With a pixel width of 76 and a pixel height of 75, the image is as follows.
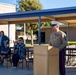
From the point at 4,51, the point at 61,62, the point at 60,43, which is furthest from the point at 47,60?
the point at 4,51

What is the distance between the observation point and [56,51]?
879 cm

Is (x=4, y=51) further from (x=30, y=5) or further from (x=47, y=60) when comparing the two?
(x=30, y=5)

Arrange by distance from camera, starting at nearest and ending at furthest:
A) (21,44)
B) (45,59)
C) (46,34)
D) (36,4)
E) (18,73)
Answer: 1. (45,59)
2. (18,73)
3. (21,44)
4. (46,34)
5. (36,4)

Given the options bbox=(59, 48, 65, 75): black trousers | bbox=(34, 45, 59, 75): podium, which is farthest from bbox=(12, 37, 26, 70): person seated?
bbox=(59, 48, 65, 75): black trousers

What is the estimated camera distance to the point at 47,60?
870 cm

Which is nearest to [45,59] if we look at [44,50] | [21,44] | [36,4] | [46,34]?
[44,50]

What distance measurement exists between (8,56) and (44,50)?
5102mm

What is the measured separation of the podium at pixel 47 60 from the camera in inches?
343

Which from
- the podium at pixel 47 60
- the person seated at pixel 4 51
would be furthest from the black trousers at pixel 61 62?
the person seated at pixel 4 51

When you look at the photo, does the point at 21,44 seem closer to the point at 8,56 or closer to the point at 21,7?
the point at 8,56

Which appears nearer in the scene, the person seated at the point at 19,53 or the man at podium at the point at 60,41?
the man at podium at the point at 60,41

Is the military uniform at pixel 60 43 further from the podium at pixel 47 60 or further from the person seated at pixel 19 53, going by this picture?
the person seated at pixel 19 53

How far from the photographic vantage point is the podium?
870 centimetres

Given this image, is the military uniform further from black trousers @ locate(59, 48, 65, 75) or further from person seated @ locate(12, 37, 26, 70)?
person seated @ locate(12, 37, 26, 70)
